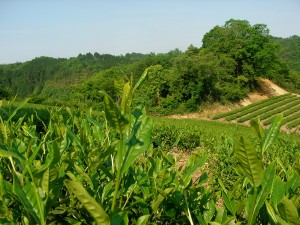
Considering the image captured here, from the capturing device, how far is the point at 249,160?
0.71 m

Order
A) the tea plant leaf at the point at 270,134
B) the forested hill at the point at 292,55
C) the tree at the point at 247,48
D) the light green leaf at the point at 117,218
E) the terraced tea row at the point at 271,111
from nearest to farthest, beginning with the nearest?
the light green leaf at the point at 117,218 < the tea plant leaf at the point at 270,134 < the terraced tea row at the point at 271,111 < the tree at the point at 247,48 < the forested hill at the point at 292,55

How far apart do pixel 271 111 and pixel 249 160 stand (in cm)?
4351

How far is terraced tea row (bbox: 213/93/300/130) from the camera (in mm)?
37750

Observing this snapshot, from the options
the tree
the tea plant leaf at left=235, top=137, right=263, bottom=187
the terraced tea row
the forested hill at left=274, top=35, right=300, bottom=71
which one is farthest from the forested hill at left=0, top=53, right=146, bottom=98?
the tea plant leaf at left=235, top=137, right=263, bottom=187

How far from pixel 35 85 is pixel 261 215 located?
135 m

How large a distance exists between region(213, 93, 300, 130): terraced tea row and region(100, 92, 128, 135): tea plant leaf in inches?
1449

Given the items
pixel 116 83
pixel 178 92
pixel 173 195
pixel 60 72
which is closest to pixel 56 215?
pixel 173 195

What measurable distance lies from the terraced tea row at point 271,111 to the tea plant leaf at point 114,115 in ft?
121

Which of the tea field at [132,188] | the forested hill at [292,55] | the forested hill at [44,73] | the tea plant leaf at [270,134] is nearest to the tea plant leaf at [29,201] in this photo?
the tea field at [132,188]

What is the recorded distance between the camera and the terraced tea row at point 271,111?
37.8m

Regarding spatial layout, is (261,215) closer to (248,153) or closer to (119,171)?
(248,153)

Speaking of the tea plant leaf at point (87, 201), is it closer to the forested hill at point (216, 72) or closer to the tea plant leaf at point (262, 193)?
the tea plant leaf at point (262, 193)

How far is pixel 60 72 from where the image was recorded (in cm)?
12600

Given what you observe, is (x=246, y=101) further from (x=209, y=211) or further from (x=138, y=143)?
(x=138, y=143)
